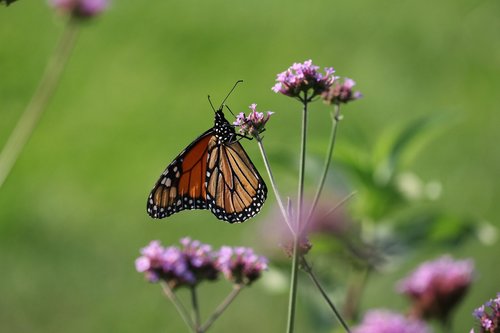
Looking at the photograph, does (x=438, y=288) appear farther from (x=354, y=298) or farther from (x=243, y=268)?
(x=243, y=268)

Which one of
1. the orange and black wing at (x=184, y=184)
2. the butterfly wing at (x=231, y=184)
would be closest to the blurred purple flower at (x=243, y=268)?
the butterfly wing at (x=231, y=184)

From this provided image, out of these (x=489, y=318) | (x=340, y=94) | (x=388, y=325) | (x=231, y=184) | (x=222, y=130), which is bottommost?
(x=489, y=318)

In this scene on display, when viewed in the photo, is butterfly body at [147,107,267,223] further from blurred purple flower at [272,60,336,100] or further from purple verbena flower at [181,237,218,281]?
blurred purple flower at [272,60,336,100]

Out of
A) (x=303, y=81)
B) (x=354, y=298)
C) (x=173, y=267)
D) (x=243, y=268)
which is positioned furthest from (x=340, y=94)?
(x=354, y=298)

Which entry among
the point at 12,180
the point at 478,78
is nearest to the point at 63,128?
the point at 12,180

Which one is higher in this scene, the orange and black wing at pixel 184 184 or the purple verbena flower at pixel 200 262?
the orange and black wing at pixel 184 184

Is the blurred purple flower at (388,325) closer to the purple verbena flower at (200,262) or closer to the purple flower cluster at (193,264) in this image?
the purple flower cluster at (193,264)
